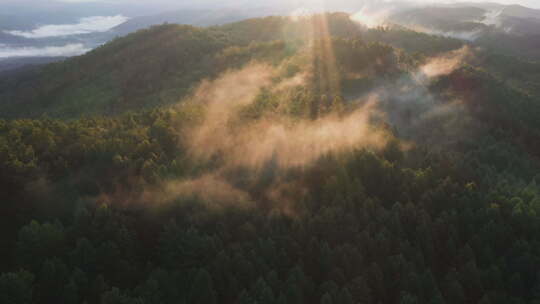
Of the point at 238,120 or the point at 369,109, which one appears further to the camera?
the point at 369,109

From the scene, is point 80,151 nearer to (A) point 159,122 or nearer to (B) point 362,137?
(A) point 159,122

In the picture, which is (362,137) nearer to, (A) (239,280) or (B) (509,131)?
(A) (239,280)

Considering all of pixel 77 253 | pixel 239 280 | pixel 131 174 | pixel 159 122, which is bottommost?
pixel 239 280

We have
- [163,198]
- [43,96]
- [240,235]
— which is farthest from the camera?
[43,96]

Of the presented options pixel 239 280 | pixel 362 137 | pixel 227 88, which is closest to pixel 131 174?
pixel 239 280

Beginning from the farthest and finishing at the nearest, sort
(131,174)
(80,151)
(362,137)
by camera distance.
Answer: (362,137)
(80,151)
(131,174)

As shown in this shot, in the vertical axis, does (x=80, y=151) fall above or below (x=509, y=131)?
above

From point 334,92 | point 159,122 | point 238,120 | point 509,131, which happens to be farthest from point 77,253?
point 509,131
